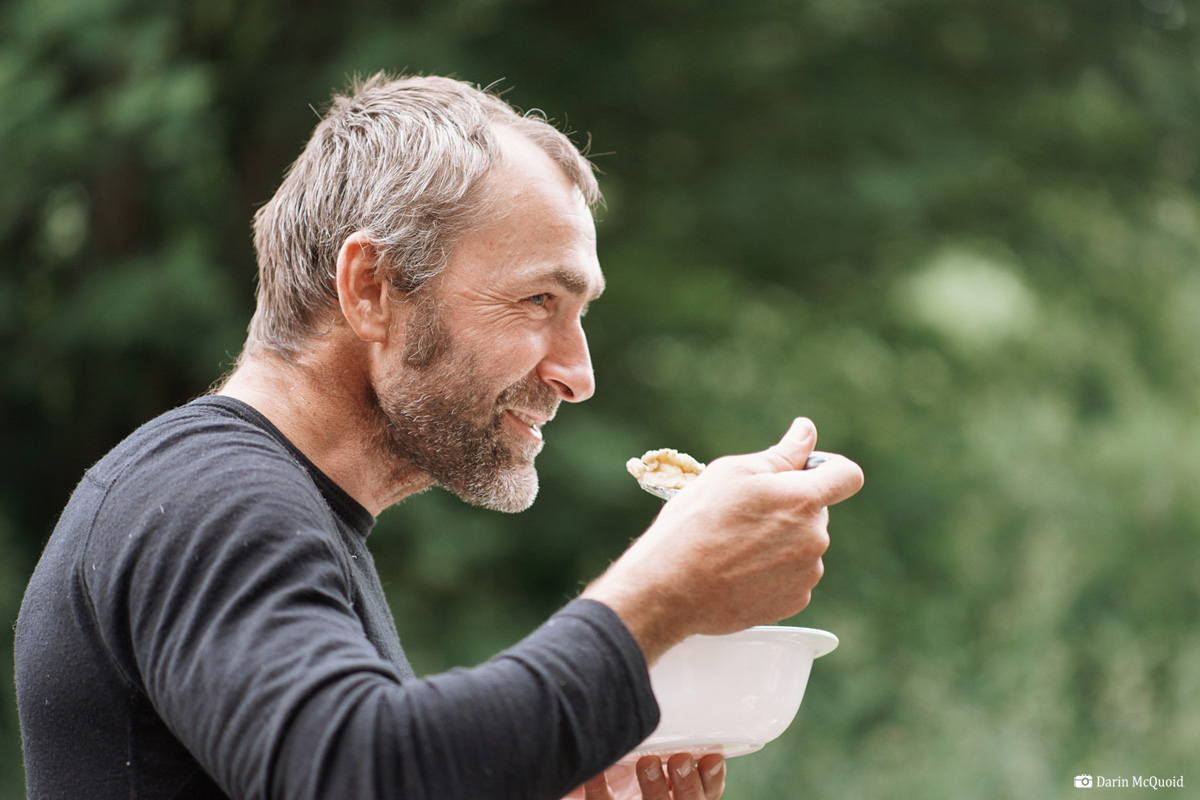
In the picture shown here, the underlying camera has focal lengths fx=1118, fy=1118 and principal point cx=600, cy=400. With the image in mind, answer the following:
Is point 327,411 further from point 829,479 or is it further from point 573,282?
point 829,479

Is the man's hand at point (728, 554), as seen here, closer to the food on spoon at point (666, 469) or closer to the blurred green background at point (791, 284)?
the food on spoon at point (666, 469)

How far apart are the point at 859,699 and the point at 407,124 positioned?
213 inches

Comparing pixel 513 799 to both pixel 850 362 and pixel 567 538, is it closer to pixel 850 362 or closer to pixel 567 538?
pixel 567 538

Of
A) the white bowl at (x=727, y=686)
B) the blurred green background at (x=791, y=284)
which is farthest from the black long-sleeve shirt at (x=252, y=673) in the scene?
the blurred green background at (x=791, y=284)

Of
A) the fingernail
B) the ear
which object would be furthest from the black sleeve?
the ear

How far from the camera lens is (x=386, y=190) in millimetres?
1763

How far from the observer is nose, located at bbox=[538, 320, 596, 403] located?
5.77ft

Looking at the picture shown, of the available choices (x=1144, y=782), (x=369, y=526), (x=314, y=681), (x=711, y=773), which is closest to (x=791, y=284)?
(x=1144, y=782)

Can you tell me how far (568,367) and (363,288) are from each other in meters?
0.34

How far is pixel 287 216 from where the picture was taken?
1924 millimetres

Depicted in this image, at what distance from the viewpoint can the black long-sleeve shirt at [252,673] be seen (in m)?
1.07

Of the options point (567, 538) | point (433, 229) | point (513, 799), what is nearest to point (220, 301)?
point (567, 538)

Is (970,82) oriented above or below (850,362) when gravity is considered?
above

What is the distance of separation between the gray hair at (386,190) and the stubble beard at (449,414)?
120 mm
